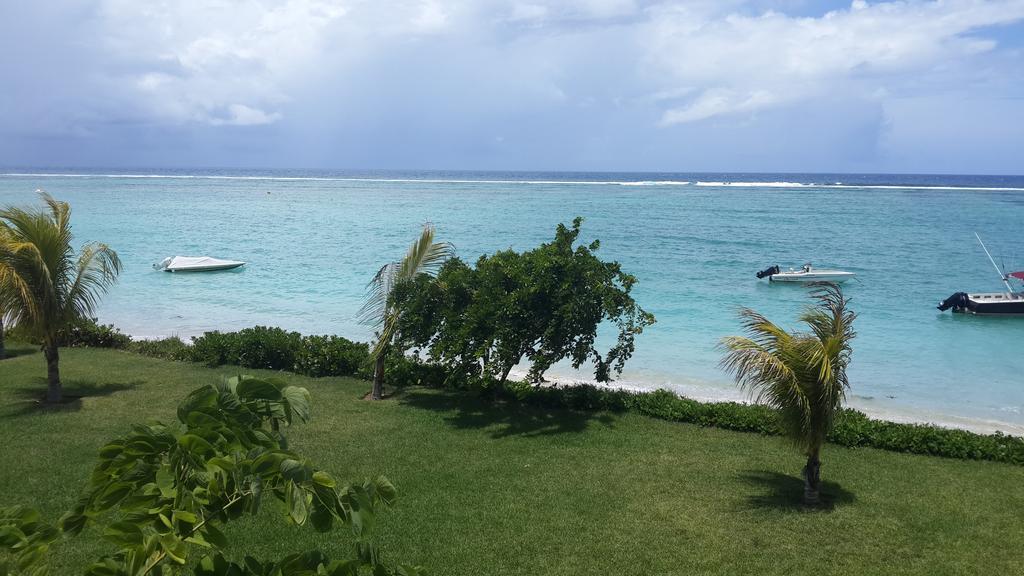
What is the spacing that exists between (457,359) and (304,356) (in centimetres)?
387

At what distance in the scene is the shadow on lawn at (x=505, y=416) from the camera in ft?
39.0

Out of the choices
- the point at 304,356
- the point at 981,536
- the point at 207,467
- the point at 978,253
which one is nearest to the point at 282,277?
the point at 304,356

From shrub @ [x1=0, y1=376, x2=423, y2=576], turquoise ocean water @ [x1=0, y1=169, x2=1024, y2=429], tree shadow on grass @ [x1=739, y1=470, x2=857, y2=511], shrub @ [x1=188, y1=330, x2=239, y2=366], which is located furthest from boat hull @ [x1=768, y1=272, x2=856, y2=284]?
shrub @ [x1=0, y1=376, x2=423, y2=576]

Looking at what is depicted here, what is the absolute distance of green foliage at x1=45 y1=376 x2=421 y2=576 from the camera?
1.99 metres

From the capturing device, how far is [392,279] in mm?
13602

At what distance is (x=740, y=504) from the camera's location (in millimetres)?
8883

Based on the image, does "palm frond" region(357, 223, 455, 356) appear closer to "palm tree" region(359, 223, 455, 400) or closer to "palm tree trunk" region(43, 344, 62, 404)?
"palm tree" region(359, 223, 455, 400)

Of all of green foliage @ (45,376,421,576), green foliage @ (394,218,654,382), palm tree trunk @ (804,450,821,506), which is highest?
green foliage @ (45,376,421,576)

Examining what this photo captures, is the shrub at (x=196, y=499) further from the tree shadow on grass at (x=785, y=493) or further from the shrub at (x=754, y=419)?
the shrub at (x=754, y=419)

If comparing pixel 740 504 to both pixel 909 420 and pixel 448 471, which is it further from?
pixel 909 420

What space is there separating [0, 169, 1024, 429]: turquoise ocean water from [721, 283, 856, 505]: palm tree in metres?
7.19

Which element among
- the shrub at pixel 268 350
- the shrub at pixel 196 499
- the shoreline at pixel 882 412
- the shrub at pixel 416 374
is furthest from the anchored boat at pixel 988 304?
the shrub at pixel 196 499

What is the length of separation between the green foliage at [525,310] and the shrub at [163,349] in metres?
6.20

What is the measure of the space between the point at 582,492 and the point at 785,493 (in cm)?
259
